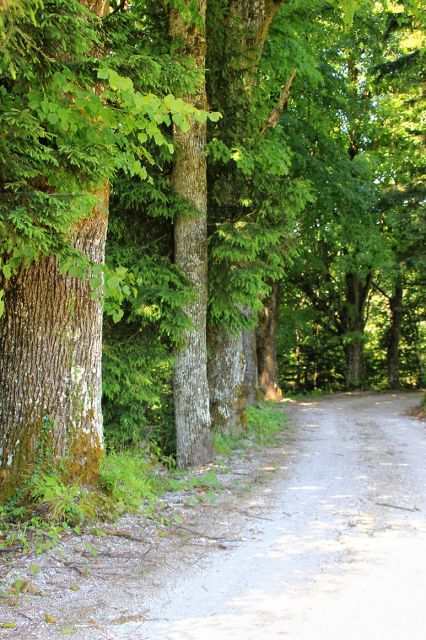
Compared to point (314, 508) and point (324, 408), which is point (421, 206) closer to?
point (324, 408)

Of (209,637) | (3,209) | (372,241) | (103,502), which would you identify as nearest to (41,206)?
(3,209)

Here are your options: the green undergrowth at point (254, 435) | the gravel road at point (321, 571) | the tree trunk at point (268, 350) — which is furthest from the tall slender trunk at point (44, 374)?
the tree trunk at point (268, 350)

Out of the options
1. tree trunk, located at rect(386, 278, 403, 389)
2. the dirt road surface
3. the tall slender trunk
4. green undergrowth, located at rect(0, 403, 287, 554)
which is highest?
tree trunk, located at rect(386, 278, 403, 389)

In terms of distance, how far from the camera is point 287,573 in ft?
16.4

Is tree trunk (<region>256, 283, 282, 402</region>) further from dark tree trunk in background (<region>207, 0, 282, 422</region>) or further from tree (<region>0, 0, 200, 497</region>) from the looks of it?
tree (<region>0, 0, 200, 497</region>)

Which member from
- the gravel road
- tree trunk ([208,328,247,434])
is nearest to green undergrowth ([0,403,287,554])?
the gravel road

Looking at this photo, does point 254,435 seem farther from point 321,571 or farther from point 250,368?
point 321,571

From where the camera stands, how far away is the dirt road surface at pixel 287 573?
4012mm

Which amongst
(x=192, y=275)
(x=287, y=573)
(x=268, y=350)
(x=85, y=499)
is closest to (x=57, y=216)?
(x=85, y=499)

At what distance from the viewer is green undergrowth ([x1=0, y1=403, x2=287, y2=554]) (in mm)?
5516

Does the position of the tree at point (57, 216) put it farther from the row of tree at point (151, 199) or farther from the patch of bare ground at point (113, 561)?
the patch of bare ground at point (113, 561)

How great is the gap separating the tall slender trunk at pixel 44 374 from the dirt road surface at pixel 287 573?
1.50m

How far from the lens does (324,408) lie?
19609 mm

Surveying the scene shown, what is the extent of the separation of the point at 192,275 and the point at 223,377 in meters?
2.59
